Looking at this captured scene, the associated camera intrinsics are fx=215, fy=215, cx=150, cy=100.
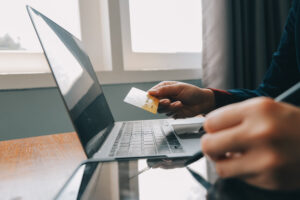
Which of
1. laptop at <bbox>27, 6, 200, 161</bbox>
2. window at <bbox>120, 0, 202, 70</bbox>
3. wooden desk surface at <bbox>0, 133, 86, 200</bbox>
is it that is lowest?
wooden desk surface at <bbox>0, 133, 86, 200</bbox>

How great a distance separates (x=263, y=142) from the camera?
0.20m

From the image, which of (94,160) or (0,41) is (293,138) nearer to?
(94,160)

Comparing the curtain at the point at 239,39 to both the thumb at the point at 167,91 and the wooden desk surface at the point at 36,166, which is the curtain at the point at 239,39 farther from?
the wooden desk surface at the point at 36,166

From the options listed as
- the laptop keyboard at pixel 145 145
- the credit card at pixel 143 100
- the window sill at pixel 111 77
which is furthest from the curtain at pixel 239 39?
the laptop keyboard at pixel 145 145

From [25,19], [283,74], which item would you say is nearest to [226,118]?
[283,74]

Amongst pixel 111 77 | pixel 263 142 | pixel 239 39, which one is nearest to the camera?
pixel 263 142

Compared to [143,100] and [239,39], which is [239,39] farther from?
[143,100]

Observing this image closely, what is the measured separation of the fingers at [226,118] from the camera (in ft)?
0.73

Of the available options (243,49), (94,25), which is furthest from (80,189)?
(243,49)

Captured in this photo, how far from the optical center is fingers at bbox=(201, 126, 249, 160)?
0.70 ft

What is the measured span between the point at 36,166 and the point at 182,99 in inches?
20.4

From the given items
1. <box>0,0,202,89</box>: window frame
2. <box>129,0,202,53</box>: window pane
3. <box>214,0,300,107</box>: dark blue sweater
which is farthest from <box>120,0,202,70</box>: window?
<box>214,0,300,107</box>: dark blue sweater

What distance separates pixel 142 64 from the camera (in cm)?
133

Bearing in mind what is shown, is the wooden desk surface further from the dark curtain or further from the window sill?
A: the dark curtain
